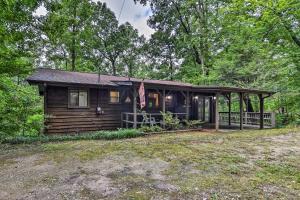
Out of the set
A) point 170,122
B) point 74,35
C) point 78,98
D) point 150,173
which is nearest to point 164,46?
point 74,35

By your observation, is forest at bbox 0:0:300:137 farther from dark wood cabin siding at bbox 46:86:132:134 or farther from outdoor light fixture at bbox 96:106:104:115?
outdoor light fixture at bbox 96:106:104:115

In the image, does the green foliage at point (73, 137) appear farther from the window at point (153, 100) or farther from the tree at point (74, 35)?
the tree at point (74, 35)

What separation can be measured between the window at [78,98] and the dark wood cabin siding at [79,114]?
0.67 ft

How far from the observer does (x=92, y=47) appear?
2508cm

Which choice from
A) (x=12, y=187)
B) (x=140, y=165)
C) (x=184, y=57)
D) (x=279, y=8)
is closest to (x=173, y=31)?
(x=184, y=57)

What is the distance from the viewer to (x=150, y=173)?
4.94 meters

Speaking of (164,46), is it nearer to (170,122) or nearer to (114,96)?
(114,96)

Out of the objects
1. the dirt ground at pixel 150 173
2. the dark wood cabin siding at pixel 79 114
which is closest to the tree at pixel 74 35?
the dark wood cabin siding at pixel 79 114

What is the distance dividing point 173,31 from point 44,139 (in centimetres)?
1956

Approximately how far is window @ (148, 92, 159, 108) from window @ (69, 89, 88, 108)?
13.9 feet

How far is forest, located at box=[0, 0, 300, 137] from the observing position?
6.88m

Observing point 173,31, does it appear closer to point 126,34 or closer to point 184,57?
point 184,57

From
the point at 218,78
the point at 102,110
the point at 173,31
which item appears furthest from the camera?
the point at 173,31

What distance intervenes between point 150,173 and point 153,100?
31.5 feet
